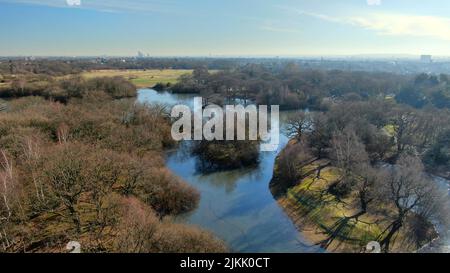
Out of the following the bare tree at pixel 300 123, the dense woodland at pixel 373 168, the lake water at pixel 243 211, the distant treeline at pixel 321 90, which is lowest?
the lake water at pixel 243 211

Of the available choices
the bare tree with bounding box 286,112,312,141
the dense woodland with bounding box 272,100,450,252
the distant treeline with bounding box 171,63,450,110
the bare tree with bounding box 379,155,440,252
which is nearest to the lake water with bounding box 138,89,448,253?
the dense woodland with bounding box 272,100,450,252

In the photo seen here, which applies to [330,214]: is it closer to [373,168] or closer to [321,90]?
[373,168]

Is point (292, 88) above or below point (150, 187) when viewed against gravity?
above

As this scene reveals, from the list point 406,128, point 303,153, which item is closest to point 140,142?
point 303,153

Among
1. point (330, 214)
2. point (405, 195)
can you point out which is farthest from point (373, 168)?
point (330, 214)

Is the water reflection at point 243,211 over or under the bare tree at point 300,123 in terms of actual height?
under

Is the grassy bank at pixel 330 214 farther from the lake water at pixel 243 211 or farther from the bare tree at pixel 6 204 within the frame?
the bare tree at pixel 6 204

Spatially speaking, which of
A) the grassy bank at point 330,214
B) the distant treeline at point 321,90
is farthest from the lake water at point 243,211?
the distant treeline at point 321,90

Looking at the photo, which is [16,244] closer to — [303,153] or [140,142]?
[140,142]
